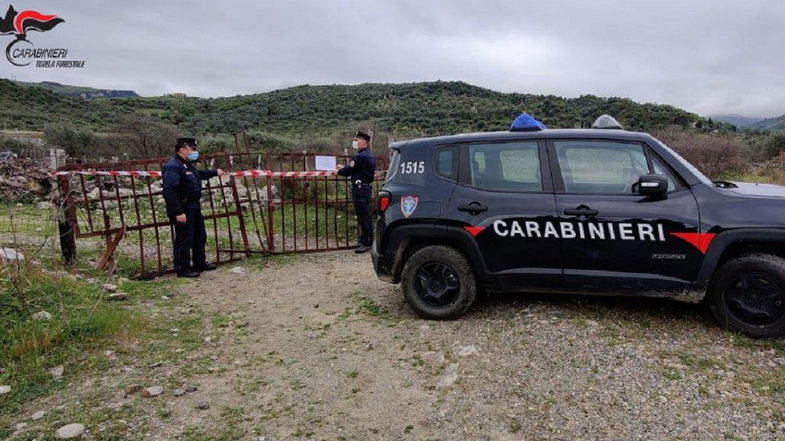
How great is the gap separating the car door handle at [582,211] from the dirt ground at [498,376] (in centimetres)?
90

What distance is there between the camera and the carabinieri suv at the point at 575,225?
3721 millimetres

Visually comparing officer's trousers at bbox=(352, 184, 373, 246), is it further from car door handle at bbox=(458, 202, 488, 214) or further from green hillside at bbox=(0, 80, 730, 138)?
green hillside at bbox=(0, 80, 730, 138)

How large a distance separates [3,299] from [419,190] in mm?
4024

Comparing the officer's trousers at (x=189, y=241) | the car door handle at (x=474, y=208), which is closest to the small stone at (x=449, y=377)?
the car door handle at (x=474, y=208)

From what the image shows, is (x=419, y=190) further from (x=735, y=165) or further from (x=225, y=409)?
(x=735, y=165)

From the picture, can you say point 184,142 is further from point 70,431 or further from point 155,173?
point 70,431

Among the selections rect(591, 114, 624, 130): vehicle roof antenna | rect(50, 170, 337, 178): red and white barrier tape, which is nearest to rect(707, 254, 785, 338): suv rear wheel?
rect(591, 114, 624, 130): vehicle roof antenna

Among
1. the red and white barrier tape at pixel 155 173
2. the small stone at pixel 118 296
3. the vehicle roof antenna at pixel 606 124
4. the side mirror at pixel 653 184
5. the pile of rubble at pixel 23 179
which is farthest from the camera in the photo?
the pile of rubble at pixel 23 179

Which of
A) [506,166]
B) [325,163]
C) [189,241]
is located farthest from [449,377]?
[325,163]

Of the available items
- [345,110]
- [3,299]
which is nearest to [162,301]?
[3,299]

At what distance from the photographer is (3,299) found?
4.54m

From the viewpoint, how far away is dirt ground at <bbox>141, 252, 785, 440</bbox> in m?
2.89

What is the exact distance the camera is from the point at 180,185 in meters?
6.49

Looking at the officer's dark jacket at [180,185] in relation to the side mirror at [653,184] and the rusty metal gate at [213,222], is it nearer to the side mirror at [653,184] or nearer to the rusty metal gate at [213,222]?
the rusty metal gate at [213,222]
